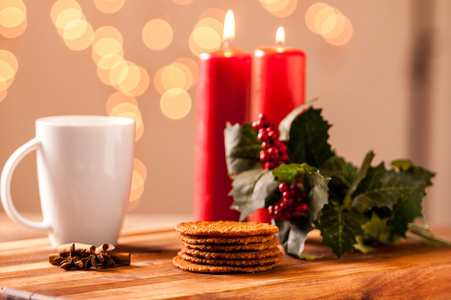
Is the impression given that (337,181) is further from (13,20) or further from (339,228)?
(13,20)

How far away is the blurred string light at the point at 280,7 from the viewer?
1.99 meters

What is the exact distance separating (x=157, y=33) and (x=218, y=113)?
1.09 metres

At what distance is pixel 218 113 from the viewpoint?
95 cm

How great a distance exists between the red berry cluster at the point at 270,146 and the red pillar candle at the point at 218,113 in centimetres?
10

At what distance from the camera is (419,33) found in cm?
206

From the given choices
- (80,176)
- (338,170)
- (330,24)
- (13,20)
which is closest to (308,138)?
(338,170)

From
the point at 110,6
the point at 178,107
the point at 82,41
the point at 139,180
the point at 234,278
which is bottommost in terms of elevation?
the point at 139,180

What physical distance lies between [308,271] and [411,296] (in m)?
0.15

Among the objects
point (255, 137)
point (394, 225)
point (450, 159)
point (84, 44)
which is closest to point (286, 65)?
point (255, 137)

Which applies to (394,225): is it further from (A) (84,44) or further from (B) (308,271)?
(A) (84,44)

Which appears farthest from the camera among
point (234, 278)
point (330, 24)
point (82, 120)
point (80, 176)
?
point (330, 24)

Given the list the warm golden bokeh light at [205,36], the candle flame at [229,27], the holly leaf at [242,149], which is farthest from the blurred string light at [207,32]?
the holly leaf at [242,149]

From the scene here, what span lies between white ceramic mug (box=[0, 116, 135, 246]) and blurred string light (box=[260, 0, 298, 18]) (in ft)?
4.07


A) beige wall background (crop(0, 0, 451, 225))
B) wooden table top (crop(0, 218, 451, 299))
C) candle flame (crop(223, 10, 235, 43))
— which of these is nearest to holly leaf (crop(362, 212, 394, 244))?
wooden table top (crop(0, 218, 451, 299))
